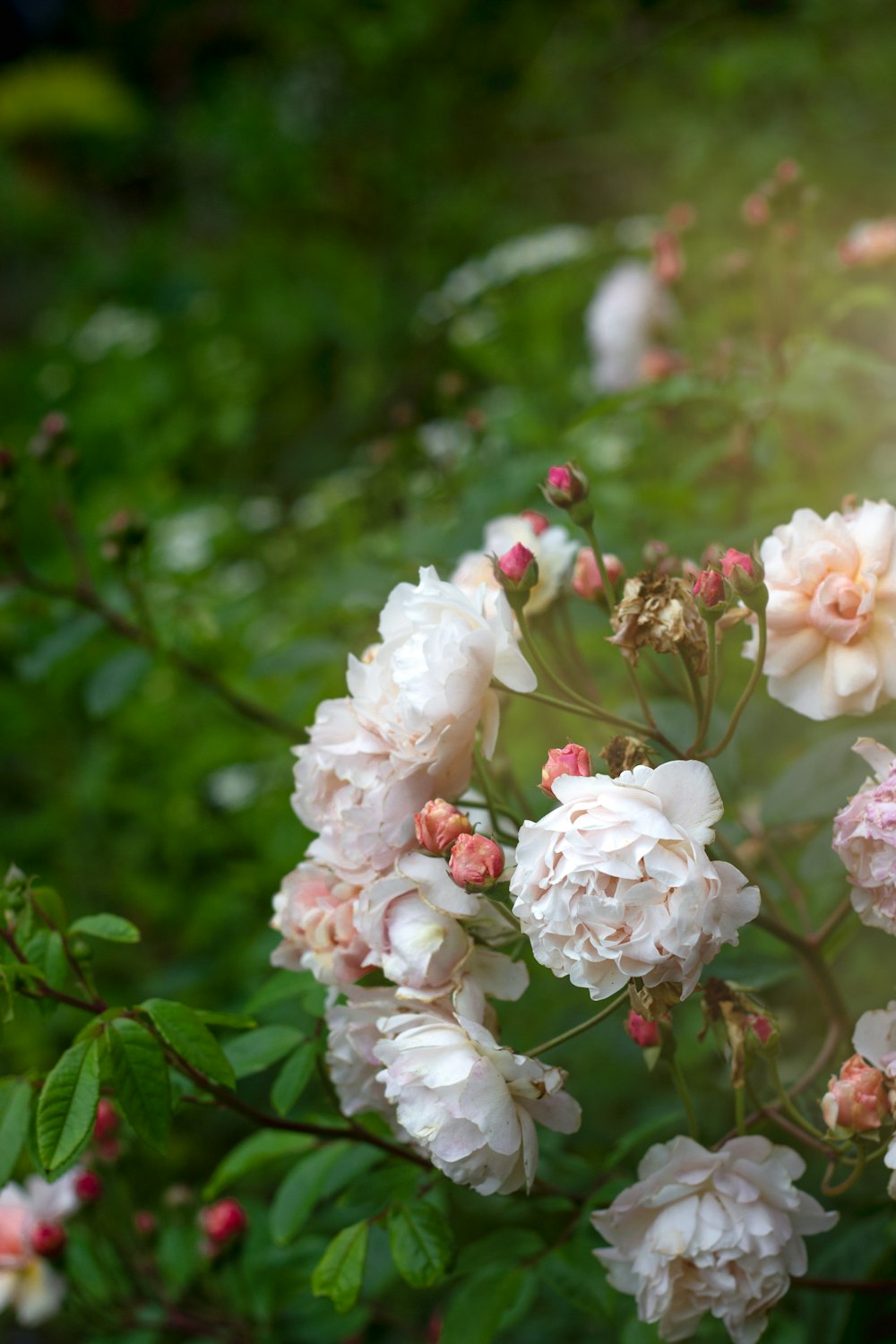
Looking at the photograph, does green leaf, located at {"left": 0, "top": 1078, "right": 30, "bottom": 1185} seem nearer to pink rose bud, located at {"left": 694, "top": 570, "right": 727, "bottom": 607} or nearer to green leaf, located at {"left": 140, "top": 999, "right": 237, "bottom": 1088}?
green leaf, located at {"left": 140, "top": 999, "right": 237, "bottom": 1088}

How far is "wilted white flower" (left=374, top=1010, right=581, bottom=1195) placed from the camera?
565 mm

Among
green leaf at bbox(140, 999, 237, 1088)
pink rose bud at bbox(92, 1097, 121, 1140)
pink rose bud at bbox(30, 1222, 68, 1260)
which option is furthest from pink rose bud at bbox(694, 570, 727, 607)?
pink rose bud at bbox(30, 1222, 68, 1260)

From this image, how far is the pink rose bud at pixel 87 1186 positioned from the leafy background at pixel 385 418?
0.50 feet

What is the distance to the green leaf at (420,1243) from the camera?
25.3 inches

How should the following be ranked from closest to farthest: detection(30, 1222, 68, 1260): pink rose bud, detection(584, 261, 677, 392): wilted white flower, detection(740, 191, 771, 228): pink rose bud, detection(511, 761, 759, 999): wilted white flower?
detection(511, 761, 759, 999): wilted white flower → detection(30, 1222, 68, 1260): pink rose bud → detection(740, 191, 771, 228): pink rose bud → detection(584, 261, 677, 392): wilted white flower

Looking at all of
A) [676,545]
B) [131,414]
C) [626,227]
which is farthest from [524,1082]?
[131,414]

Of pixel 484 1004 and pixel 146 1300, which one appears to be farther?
pixel 146 1300

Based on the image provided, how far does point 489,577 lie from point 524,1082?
1.02ft

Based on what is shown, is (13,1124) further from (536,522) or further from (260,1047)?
(536,522)

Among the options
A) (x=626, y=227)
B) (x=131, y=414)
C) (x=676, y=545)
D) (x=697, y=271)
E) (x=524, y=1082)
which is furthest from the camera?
(x=131, y=414)

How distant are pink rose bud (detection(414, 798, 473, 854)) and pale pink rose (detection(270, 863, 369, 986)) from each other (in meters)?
0.08

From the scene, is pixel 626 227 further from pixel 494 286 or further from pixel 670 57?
pixel 670 57

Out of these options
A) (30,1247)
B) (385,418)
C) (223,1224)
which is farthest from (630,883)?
(385,418)

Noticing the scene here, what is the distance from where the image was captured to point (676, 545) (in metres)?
1.08
